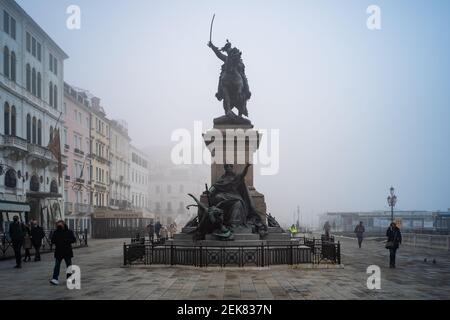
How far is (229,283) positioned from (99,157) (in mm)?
62171

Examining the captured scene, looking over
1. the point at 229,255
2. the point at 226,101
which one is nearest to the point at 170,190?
the point at 226,101

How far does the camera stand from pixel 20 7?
45.3 m

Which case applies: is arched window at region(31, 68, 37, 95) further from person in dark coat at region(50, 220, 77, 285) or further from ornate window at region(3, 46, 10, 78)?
person in dark coat at region(50, 220, 77, 285)

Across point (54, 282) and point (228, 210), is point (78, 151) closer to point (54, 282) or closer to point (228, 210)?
point (228, 210)

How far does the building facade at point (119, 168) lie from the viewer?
272ft

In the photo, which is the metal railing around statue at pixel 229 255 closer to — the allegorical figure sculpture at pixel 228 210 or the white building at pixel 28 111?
the allegorical figure sculpture at pixel 228 210

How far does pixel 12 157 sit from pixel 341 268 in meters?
33.4

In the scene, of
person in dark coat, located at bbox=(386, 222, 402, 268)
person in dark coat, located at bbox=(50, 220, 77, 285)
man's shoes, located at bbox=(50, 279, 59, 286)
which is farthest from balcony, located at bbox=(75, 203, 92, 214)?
man's shoes, located at bbox=(50, 279, 59, 286)

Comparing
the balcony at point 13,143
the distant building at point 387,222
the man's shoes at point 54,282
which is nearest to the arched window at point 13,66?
the balcony at point 13,143

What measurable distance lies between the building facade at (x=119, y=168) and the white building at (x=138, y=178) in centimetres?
302

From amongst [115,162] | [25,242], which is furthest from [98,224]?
[25,242]

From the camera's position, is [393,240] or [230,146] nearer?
[393,240]

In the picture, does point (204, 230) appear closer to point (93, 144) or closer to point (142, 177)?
point (93, 144)

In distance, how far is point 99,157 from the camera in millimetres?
74250
